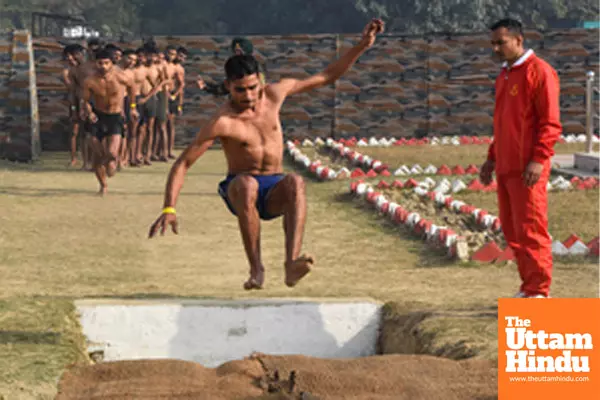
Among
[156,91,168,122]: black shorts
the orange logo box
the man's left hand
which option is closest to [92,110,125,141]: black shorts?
[156,91,168,122]: black shorts

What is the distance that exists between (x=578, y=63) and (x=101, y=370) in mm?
22047

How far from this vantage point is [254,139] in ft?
27.1

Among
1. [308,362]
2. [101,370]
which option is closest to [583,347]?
[308,362]

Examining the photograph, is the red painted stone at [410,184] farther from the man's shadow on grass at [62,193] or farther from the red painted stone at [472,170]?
the man's shadow on grass at [62,193]

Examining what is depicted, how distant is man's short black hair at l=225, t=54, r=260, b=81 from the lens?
793cm

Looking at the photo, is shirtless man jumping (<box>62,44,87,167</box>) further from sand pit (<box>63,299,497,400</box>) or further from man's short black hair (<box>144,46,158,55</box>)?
sand pit (<box>63,299,497,400</box>)

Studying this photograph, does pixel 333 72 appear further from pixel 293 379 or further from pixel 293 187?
pixel 293 379

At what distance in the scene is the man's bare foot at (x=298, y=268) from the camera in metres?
7.74

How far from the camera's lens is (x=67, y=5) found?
205 ft

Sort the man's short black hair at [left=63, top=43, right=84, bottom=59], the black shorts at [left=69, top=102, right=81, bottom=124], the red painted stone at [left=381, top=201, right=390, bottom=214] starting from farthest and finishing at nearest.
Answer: the black shorts at [left=69, top=102, right=81, bottom=124] < the man's short black hair at [left=63, top=43, right=84, bottom=59] < the red painted stone at [left=381, top=201, right=390, bottom=214]

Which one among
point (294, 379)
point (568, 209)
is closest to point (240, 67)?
point (294, 379)

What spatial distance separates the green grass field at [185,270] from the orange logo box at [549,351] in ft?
2.29

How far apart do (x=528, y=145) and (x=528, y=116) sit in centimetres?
20

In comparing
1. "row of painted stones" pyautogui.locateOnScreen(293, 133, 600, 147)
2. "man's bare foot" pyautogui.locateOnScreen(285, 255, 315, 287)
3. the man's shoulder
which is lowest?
"row of painted stones" pyautogui.locateOnScreen(293, 133, 600, 147)
